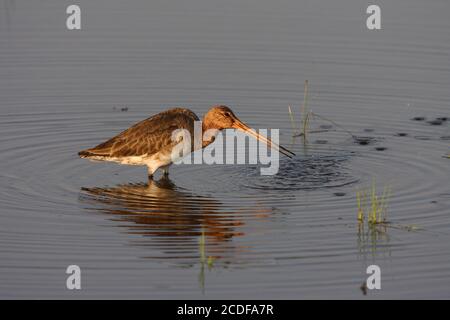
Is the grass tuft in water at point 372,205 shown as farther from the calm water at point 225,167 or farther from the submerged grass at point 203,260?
the submerged grass at point 203,260

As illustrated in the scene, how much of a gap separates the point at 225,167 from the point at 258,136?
2.04 feet

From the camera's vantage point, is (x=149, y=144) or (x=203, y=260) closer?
(x=203, y=260)

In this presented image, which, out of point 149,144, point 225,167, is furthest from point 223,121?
point 149,144

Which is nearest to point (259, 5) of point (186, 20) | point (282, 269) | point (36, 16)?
point (186, 20)

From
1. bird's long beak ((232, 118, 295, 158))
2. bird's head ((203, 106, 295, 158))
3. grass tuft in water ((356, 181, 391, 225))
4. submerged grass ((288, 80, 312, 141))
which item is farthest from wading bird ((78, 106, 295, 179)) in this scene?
grass tuft in water ((356, 181, 391, 225))

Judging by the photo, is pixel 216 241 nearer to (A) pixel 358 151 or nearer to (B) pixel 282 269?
(B) pixel 282 269

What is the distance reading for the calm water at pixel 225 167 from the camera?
11242mm

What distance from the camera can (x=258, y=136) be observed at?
15398mm

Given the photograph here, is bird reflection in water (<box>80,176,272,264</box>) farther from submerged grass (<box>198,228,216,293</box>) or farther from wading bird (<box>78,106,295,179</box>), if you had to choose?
wading bird (<box>78,106,295,179</box>)

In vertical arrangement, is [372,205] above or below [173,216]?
Result: above

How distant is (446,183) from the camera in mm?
14273

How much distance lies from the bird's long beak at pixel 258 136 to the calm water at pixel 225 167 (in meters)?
0.22

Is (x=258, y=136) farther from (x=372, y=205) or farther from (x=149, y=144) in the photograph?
(x=372, y=205)

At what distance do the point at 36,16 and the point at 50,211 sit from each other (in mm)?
9712
